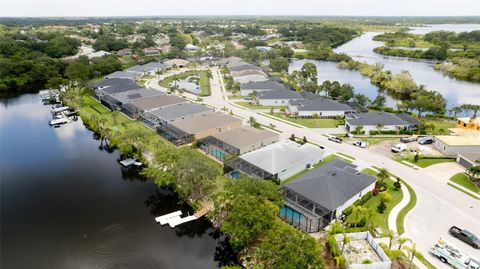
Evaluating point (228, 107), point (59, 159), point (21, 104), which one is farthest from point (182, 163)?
point (21, 104)

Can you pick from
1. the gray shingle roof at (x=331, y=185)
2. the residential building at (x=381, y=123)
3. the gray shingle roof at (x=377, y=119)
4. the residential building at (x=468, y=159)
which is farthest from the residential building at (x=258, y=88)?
the gray shingle roof at (x=331, y=185)

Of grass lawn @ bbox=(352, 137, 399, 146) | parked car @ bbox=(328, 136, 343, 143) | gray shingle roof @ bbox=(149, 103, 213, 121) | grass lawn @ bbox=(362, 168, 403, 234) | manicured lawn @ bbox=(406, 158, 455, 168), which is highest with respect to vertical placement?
A: gray shingle roof @ bbox=(149, 103, 213, 121)

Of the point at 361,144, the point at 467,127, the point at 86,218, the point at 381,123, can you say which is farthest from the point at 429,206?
the point at 86,218

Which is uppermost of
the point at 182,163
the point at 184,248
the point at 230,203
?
the point at 182,163

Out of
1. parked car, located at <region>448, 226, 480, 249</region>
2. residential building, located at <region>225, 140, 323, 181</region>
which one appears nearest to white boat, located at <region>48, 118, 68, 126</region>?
residential building, located at <region>225, 140, 323, 181</region>

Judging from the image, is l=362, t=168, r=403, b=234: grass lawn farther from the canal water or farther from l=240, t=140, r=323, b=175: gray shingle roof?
the canal water

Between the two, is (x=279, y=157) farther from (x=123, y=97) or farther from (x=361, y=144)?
(x=123, y=97)

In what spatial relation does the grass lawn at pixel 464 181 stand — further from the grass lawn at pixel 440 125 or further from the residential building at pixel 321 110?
the residential building at pixel 321 110

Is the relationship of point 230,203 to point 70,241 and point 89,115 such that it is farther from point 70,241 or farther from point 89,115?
point 89,115
